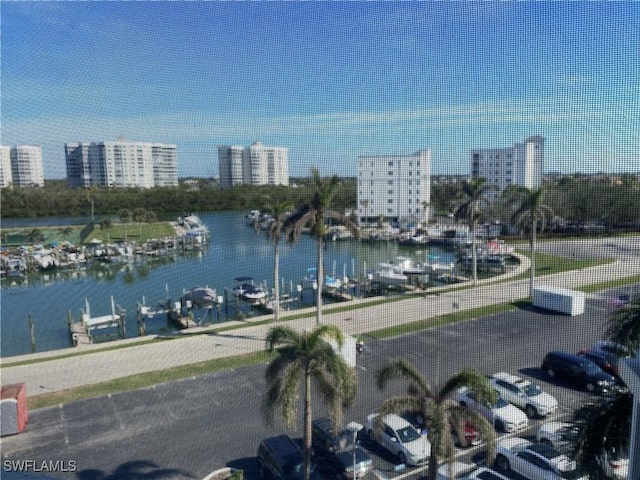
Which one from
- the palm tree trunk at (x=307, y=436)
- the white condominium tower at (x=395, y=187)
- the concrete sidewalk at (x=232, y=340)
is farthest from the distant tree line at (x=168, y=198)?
the palm tree trunk at (x=307, y=436)

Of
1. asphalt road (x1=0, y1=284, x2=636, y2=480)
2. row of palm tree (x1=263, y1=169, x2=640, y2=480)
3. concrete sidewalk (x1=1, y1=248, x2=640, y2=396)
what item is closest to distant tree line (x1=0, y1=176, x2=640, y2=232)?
concrete sidewalk (x1=1, y1=248, x2=640, y2=396)

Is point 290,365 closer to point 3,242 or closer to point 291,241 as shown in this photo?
point 291,241

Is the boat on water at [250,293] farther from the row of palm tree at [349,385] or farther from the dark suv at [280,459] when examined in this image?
the row of palm tree at [349,385]

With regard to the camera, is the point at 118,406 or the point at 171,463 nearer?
the point at 171,463

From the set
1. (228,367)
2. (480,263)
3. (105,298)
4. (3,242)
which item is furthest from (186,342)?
(3,242)

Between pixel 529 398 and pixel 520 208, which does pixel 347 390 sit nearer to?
pixel 529 398

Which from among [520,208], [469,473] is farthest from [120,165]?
[469,473]
